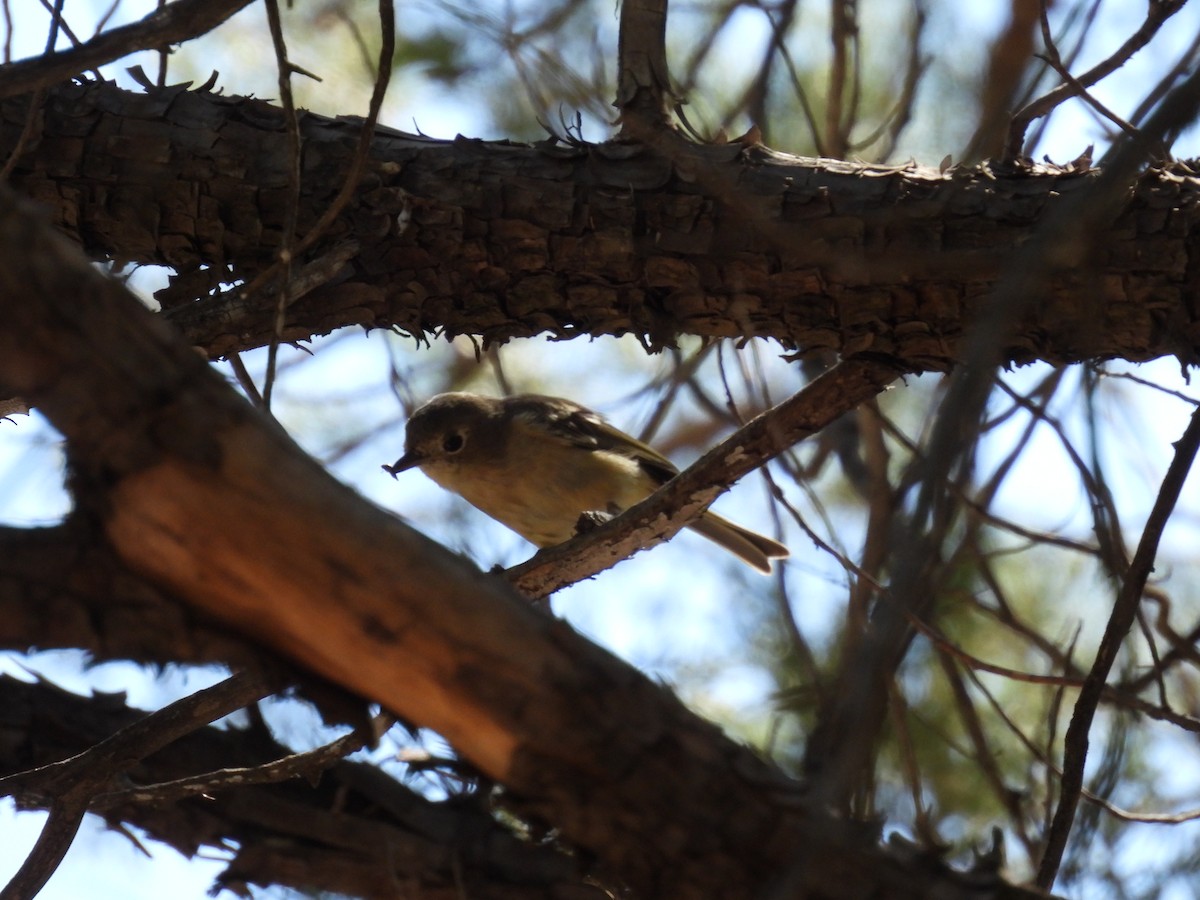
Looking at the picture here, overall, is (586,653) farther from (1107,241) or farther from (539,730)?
(1107,241)

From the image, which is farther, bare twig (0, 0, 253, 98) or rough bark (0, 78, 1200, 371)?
rough bark (0, 78, 1200, 371)

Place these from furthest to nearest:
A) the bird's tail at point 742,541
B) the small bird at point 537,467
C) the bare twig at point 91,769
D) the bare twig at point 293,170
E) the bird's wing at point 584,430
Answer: the bird's tail at point 742,541, the bird's wing at point 584,430, the small bird at point 537,467, the bare twig at point 91,769, the bare twig at point 293,170

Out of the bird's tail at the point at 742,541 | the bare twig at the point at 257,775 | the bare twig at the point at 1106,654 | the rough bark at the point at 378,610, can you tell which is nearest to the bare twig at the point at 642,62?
the bare twig at the point at 1106,654

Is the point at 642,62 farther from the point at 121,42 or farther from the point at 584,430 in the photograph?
the point at 584,430

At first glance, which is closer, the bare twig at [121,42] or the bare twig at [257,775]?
the bare twig at [121,42]

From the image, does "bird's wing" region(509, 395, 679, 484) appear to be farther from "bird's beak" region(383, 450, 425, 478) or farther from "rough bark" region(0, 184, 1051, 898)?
"rough bark" region(0, 184, 1051, 898)

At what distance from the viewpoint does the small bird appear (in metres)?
5.90

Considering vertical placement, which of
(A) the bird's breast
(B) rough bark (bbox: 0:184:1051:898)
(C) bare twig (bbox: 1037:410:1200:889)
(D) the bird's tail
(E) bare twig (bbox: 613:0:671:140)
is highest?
(D) the bird's tail

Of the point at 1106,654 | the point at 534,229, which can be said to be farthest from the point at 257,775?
the point at 1106,654

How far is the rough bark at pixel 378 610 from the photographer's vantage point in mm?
1706

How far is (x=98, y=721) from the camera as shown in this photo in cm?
418

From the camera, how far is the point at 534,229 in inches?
138

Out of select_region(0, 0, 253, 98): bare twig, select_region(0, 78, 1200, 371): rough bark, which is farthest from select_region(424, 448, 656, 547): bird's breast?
select_region(0, 0, 253, 98): bare twig

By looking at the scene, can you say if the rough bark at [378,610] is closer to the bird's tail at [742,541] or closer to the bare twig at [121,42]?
the bare twig at [121,42]
